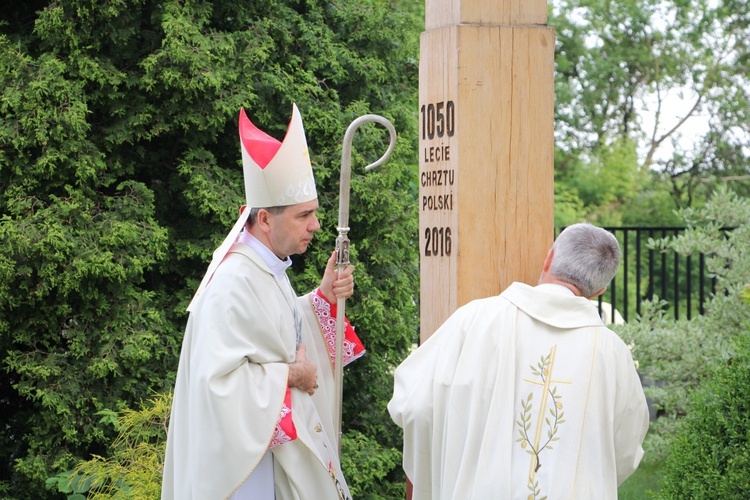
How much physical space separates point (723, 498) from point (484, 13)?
6.88 feet

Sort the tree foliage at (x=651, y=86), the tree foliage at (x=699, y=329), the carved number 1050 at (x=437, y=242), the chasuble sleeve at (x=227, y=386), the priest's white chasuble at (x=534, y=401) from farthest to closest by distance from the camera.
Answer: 1. the tree foliage at (x=651, y=86)
2. the tree foliage at (x=699, y=329)
3. the carved number 1050 at (x=437, y=242)
4. the chasuble sleeve at (x=227, y=386)
5. the priest's white chasuble at (x=534, y=401)

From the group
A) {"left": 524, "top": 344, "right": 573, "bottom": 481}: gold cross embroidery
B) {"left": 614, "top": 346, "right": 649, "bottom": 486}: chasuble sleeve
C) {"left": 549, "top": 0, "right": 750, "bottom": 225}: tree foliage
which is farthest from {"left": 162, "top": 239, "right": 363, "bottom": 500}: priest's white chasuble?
{"left": 549, "top": 0, "right": 750, "bottom": 225}: tree foliage

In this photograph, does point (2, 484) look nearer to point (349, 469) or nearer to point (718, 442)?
point (349, 469)

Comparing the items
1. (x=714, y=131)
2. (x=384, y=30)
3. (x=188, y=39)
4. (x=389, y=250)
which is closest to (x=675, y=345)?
(x=389, y=250)

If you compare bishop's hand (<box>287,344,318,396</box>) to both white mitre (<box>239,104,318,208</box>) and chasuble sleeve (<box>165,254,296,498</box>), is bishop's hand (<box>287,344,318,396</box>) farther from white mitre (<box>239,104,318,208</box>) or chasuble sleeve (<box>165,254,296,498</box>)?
white mitre (<box>239,104,318,208</box>)

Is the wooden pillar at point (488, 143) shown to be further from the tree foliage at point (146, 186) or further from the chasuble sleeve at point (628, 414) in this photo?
the tree foliage at point (146, 186)

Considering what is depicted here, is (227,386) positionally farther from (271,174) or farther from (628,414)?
(628,414)

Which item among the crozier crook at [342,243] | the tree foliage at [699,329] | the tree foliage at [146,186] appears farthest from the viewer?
the tree foliage at [699,329]

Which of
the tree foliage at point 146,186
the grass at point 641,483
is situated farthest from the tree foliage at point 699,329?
the tree foliage at point 146,186

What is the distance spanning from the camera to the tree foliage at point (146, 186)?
546 centimetres

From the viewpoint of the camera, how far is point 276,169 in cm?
378

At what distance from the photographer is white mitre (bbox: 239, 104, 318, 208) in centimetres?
378

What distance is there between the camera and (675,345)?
7.40 meters

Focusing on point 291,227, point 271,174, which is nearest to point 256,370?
point 291,227
